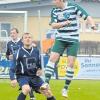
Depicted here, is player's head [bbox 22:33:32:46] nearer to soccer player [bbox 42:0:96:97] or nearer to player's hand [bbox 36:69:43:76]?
player's hand [bbox 36:69:43:76]

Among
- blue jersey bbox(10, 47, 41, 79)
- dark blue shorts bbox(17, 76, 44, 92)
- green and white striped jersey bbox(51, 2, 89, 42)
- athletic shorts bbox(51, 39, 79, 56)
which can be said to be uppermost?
green and white striped jersey bbox(51, 2, 89, 42)

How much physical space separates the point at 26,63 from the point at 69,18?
1641 millimetres

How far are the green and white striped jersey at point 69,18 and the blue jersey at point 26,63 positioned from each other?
1.25 metres

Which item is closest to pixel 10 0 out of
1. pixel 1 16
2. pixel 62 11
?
pixel 1 16

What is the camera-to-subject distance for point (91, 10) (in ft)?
142

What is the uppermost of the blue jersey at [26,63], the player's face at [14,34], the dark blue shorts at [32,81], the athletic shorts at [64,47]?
the player's face at [14,34]

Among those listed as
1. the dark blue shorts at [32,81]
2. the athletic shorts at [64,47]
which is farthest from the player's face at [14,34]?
the dark blue shorts at [32,81]

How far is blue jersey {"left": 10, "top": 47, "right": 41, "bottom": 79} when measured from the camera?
11344 mm

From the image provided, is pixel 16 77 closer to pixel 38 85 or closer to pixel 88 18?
pixel 38 85

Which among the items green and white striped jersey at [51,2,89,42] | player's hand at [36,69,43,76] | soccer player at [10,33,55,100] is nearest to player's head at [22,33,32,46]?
soccer player at [10,33,55,100]

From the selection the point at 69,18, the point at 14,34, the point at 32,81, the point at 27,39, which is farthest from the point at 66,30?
the point at 14,34

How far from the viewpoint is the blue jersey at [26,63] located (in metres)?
11.3

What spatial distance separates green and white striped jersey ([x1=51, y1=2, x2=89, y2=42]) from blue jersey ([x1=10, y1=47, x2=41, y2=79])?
1245mm

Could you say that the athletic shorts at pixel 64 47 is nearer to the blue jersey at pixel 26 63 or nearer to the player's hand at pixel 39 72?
the blue jersey at pixel 26 63
